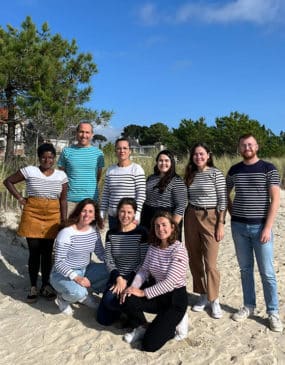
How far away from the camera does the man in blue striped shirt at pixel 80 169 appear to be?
4.82 m

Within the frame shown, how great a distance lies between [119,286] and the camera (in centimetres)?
392

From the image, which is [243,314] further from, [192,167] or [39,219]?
[39,219]

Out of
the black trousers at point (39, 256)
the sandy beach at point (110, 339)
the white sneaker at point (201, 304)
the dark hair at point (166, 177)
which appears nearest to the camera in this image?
the sandy beach at point (110, 339)

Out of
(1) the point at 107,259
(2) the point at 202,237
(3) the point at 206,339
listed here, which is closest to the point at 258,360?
(3) the point at 206,339

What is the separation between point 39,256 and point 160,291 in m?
1.78

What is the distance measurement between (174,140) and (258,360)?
28.7 m

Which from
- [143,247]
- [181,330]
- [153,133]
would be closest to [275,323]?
[181,330]

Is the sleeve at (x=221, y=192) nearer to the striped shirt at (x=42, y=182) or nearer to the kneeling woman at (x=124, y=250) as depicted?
the kneeling woman at (x=124, y=250)

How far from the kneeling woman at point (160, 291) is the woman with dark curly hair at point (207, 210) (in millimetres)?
496

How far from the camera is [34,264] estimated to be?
15.8ft

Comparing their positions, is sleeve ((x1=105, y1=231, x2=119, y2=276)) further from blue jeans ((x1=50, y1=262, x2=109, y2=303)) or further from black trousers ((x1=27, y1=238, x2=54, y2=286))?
black trousers ((x1=27, y1=238, x2=54, y2=286))

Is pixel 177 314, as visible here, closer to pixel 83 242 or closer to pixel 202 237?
pixel 202 237

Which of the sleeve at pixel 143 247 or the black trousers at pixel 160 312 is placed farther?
the sleeve at pixel 143 247

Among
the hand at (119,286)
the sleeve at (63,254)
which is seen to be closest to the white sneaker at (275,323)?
Answer: the hand at (119,286)
